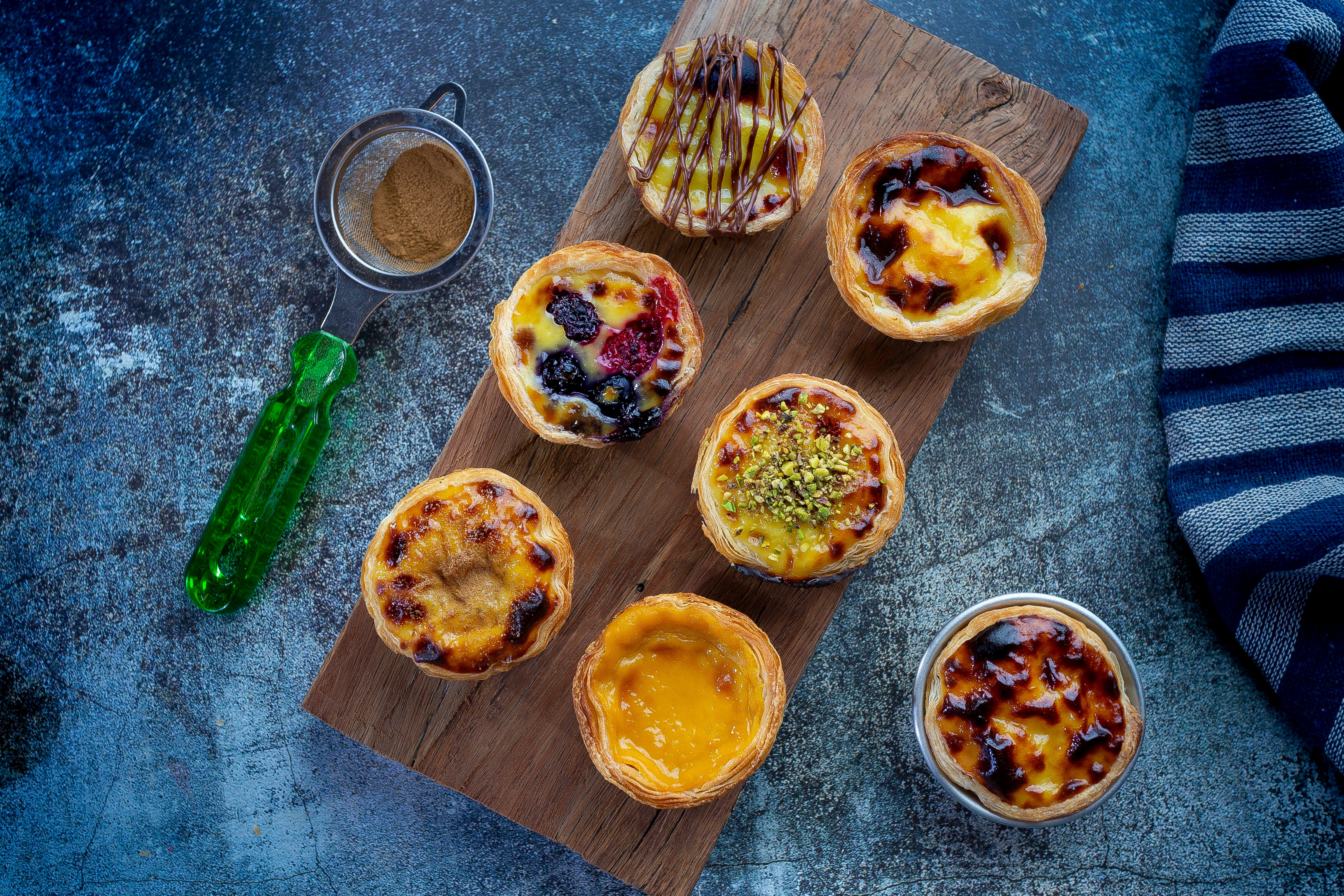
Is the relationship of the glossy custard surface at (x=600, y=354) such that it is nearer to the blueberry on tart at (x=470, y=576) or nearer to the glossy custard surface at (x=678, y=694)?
the blueberry on tart at (x=470, y=576)

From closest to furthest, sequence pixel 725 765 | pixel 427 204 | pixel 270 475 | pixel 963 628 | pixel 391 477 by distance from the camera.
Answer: pixel 725 765
pixel 963 628
pixel 427 204
pixel 270 475
pixel 391 477

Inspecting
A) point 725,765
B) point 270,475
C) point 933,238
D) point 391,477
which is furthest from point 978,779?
point 270,475

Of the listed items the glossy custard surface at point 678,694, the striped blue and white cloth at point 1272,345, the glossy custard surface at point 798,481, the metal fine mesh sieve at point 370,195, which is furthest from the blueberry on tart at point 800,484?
the striped blue and white cloth at point 1272,345

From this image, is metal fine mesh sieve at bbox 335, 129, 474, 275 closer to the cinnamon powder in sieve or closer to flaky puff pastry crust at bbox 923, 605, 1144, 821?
the cinnamon powder in sieve

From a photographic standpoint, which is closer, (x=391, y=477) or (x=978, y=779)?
(x=978, y=779)

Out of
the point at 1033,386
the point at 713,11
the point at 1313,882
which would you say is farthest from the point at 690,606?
the point at 1313,882

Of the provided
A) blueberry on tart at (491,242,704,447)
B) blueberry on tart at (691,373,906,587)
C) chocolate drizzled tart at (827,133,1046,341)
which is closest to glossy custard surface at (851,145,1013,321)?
chocolate drizzled tart at (827,133,1046,341)

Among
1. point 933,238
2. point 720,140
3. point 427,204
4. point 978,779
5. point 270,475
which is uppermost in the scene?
point 933,238

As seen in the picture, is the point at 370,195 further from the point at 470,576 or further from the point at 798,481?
the point at 798,481
